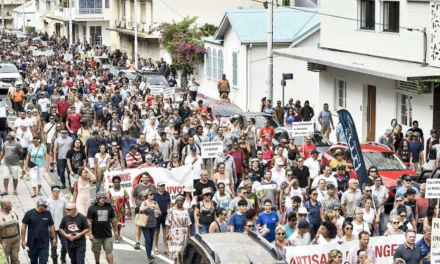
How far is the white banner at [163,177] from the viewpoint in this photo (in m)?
21.2

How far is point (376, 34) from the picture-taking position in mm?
33469

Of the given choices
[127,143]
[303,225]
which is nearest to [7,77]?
[127,143]

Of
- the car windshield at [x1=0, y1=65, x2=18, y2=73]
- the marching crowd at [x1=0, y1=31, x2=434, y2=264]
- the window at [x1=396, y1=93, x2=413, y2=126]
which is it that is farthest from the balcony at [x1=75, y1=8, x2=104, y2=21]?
the window at [x1=396, y1=93, x2=413, y2=126]

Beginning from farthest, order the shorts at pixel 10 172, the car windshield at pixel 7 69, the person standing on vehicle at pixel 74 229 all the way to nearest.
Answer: the car windshield at pixel 7 69, the shorts at pixel 10 172, the person standing on vehicle at pixel 74 229

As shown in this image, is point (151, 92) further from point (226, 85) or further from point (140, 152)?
point (140, 152)

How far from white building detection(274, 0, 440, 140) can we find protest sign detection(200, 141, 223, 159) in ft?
25.5

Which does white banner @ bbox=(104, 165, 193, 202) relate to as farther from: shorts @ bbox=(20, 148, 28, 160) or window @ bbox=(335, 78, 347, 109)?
window @ bbox=(335, 78, 347, 109)

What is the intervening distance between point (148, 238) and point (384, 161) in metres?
7.59

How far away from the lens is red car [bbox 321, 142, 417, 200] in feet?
75.5

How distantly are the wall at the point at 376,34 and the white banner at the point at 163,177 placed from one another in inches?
433

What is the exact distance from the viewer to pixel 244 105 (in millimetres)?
44281

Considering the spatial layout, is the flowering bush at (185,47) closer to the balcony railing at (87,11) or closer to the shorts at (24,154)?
the shorts at (24,154)

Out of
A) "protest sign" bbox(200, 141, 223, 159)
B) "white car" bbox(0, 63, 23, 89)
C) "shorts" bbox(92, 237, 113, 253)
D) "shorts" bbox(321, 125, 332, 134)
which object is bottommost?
"shorts" bbox(92, 237, 113, 253)

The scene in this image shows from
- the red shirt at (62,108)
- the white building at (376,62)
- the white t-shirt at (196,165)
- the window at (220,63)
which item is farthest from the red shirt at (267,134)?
the window at (220,63)
